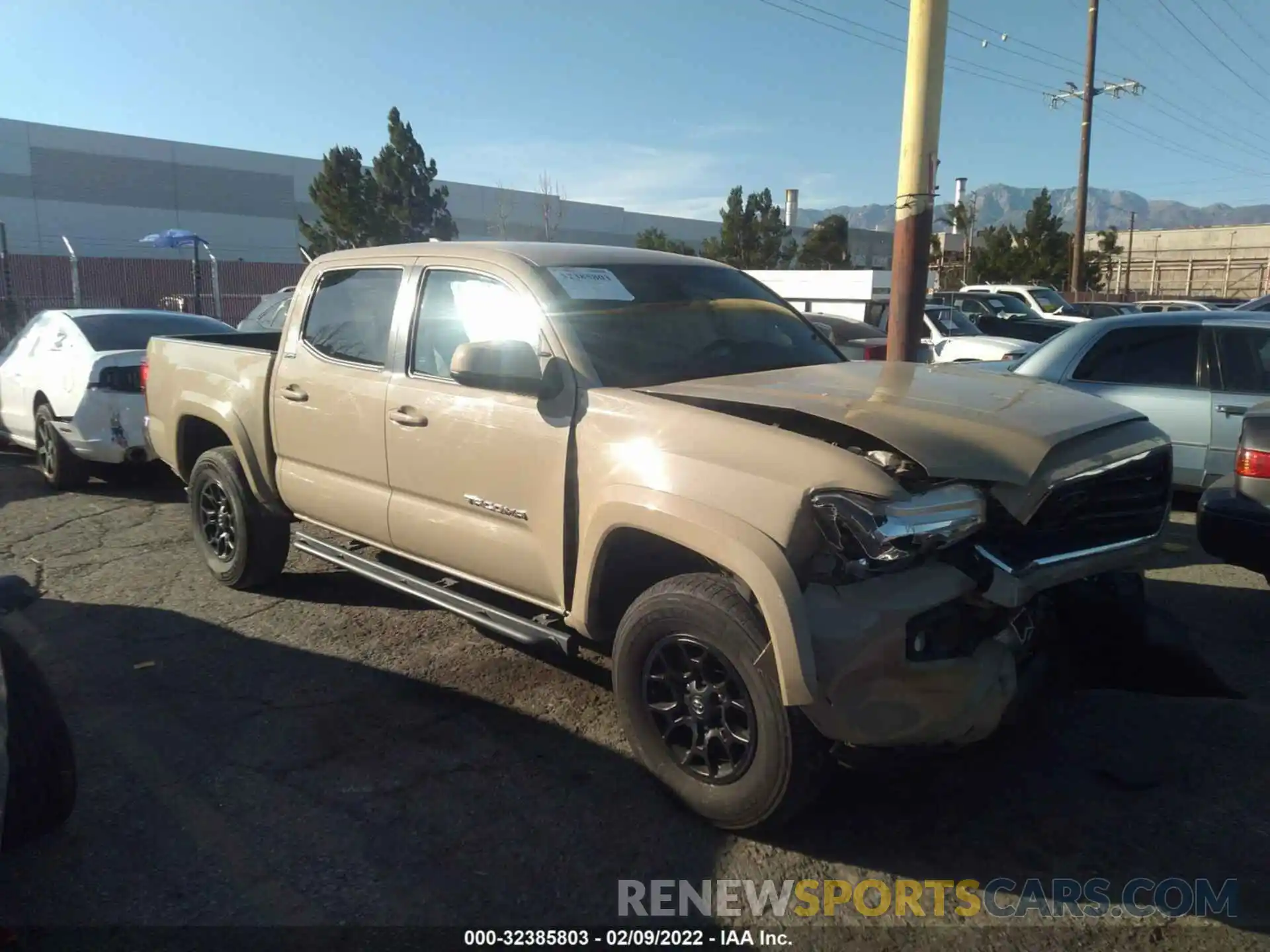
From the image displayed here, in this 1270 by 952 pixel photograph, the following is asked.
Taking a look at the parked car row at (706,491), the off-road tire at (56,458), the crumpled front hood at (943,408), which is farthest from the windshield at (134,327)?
the crumpled front hood at (943,408)

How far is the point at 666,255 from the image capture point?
15.3 ft

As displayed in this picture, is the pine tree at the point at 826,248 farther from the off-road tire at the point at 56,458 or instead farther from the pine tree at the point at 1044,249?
the off-road tire at the point at 56,458

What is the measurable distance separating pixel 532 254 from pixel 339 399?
1.21 m

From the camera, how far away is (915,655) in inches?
109

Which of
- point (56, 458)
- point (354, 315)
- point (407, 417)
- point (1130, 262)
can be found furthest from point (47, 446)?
point (1130, 262)

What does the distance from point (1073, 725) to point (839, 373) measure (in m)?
1.71

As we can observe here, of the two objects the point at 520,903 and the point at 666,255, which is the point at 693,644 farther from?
the point at 666,255

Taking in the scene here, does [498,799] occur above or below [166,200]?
below

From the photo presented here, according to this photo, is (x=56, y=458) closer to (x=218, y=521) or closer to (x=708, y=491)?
(x=218, y=521)

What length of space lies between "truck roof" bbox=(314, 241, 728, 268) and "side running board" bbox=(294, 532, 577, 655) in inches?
57.1

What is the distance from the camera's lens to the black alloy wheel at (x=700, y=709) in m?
3.03

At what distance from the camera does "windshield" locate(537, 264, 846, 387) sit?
3787 mm

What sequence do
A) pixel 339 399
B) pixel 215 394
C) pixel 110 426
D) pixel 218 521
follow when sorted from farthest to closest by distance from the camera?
pixel 110 426
pixel 218 521
pixel 215 394
pixel 339 399

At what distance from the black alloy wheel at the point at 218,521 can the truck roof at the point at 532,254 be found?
1.65 meters
